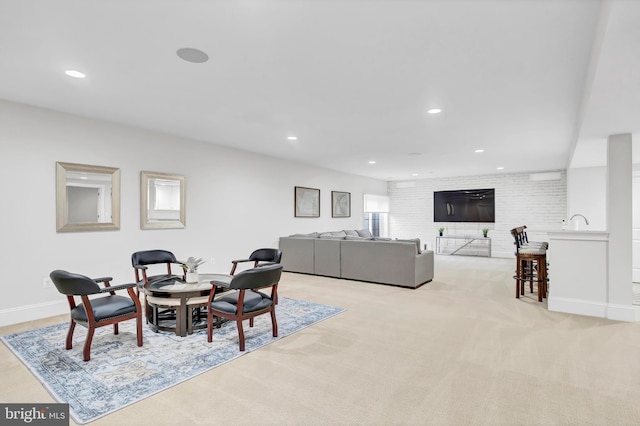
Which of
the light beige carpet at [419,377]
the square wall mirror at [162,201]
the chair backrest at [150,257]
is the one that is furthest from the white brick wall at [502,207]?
the chair backrest at [150,257]

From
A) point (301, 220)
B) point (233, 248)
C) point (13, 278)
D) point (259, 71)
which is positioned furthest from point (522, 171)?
point (13, 278)

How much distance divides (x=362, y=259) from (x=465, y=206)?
234 inches

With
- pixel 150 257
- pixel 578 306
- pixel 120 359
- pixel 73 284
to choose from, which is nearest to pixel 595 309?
pixel 578 306

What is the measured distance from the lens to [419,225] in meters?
11.3

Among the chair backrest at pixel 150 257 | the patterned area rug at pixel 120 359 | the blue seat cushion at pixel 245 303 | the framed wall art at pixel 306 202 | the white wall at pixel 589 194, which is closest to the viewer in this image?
the patterned area rug at pixel 120 359

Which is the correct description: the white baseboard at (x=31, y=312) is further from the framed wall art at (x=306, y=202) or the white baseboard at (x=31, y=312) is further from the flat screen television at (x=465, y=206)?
the flat screen television at (x=465, y=206)

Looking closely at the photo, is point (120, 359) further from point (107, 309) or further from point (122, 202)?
point (122, 202)

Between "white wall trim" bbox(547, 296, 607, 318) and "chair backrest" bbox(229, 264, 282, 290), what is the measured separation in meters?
3.64

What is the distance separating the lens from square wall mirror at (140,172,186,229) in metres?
4.82

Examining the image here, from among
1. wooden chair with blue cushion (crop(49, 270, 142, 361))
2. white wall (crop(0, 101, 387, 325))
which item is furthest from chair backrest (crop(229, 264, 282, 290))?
white wall (crop(0, 101, 387, 325))

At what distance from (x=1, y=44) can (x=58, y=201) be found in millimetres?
2066

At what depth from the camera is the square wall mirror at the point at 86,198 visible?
13.2 feet

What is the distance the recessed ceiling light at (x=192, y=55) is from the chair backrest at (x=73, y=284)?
1.99 meters

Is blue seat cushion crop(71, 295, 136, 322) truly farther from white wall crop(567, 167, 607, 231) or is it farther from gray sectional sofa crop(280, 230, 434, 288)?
white wall crop(567, 167, 607, 231)
